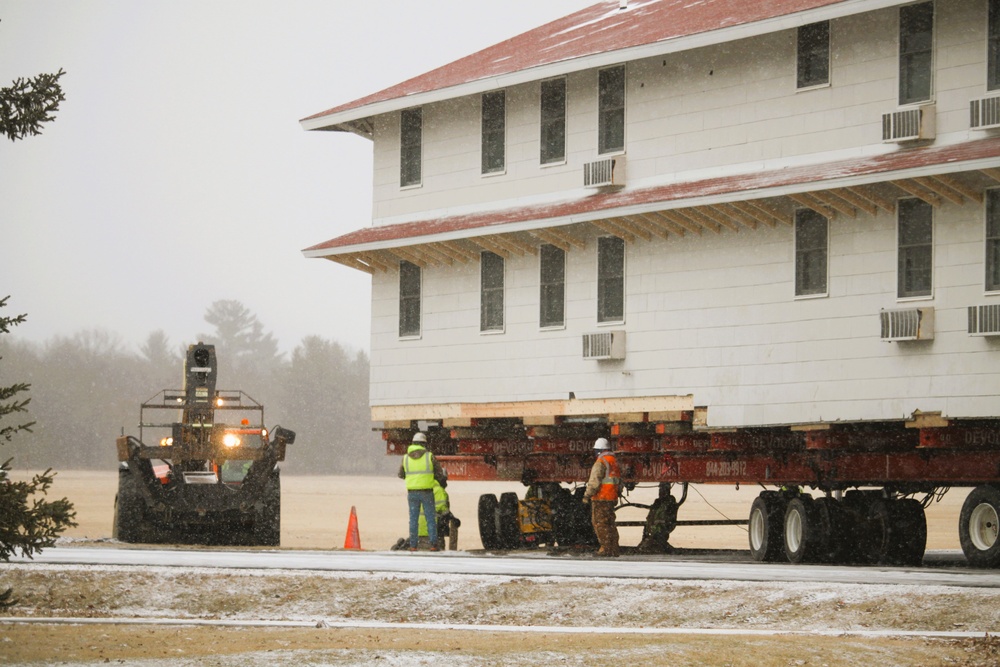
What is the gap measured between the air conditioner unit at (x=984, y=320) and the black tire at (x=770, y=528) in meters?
4.31

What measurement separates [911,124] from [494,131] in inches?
350

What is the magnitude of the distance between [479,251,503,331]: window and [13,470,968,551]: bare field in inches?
247

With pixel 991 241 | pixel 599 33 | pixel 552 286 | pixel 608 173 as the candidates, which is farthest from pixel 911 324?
pixel 599 33

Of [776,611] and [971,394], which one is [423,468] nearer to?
[971,394]

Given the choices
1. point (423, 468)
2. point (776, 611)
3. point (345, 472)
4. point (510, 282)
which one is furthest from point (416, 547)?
point (345, 472)

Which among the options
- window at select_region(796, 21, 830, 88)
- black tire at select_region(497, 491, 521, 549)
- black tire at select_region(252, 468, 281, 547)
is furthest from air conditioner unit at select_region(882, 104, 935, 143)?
black tire at select_region(252, 468, 281, 547)

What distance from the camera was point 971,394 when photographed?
21.4 metres

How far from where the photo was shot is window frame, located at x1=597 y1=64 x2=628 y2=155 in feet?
89.5

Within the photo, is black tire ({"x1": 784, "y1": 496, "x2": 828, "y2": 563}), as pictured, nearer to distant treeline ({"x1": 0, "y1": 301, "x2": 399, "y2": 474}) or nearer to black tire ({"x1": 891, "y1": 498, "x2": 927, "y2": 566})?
black tire ({"x1": 891, "y1": 498, "x2": 927, "y2": 566})

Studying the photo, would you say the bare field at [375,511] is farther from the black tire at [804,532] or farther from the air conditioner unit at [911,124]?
the air conditioner unit at [911,124]

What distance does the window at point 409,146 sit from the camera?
101 feet

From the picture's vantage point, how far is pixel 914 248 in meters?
22.6

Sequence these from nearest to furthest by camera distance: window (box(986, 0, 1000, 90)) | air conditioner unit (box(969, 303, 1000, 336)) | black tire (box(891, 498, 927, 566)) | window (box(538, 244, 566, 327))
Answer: air conditioner unit (box(969, 303, 1000, 336)), window (box(986, 0, 1000, 90)), black tire (box(891, 498, 927, 566)), window (box(538, 244, 566, 327))

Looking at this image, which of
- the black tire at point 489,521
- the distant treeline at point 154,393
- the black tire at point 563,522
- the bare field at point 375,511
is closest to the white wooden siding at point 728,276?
the black tire at point 489,521
